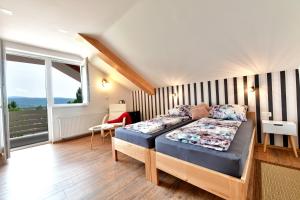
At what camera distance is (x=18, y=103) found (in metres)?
4.05

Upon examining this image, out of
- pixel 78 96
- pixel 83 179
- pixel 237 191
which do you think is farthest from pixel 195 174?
pixel 78 96

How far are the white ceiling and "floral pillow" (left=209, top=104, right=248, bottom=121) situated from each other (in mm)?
762

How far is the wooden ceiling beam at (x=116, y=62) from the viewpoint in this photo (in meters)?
3.29

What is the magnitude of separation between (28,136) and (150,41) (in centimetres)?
448

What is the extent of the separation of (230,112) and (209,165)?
1820 mm

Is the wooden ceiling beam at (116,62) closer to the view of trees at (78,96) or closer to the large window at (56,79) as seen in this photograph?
the large window at (56,79)

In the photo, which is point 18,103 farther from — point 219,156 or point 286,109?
point 286,109

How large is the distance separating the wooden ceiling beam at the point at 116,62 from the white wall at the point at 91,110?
125cm

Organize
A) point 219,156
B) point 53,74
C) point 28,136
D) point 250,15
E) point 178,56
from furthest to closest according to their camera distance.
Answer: point 28,136 → point 53,74 → point 178,56 → point 250,15 → point 219,156

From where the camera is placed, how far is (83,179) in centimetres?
208

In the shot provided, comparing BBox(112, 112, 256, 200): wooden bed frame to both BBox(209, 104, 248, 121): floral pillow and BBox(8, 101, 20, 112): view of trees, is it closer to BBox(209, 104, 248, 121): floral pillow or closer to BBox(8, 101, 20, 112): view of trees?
BBox(209, 104, 248, 121): floral pillow

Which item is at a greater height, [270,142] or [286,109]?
[286,109]

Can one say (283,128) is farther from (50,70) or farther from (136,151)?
(50,70)

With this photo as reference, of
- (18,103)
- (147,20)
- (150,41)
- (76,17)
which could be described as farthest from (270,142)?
(18,103)
